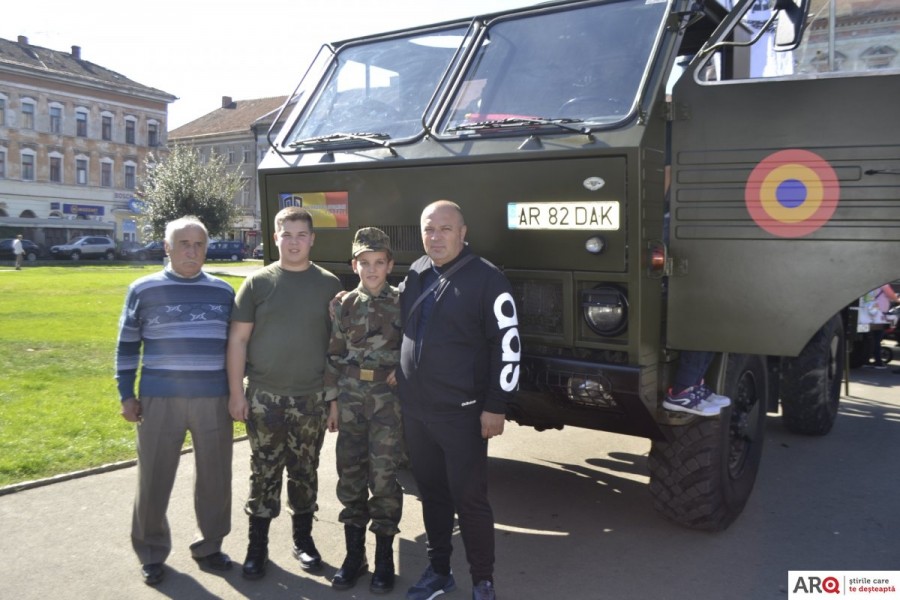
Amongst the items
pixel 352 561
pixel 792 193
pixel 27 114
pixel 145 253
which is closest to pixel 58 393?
pixel 352 561

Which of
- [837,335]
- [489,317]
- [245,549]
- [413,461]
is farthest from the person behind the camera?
[837,335]

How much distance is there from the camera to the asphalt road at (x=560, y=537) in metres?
3.80

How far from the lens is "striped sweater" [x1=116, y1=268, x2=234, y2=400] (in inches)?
151

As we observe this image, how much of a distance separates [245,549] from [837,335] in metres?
4.88

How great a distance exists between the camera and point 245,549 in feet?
14.0

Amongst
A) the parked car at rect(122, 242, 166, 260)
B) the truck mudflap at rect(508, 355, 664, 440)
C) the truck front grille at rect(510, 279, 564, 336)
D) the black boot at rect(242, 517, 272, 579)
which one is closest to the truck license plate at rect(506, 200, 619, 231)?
the truck front grille at rect(510, 279, 564, 336)

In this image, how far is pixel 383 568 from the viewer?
12.4 ft

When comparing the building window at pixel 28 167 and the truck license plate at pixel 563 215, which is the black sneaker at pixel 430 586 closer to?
the truck license plate at pixel 563 215

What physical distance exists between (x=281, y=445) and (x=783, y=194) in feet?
8.73

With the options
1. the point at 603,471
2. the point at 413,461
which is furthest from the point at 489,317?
the point at 603,471

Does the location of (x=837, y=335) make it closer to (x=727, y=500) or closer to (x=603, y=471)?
(x=603, y=471)

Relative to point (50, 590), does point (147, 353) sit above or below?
above

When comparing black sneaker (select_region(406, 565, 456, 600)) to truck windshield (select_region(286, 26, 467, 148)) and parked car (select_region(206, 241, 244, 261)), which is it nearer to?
truck windshield (select_region(286, 26, 467, 148))

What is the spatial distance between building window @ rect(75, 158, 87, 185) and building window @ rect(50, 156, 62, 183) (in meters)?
1.14
